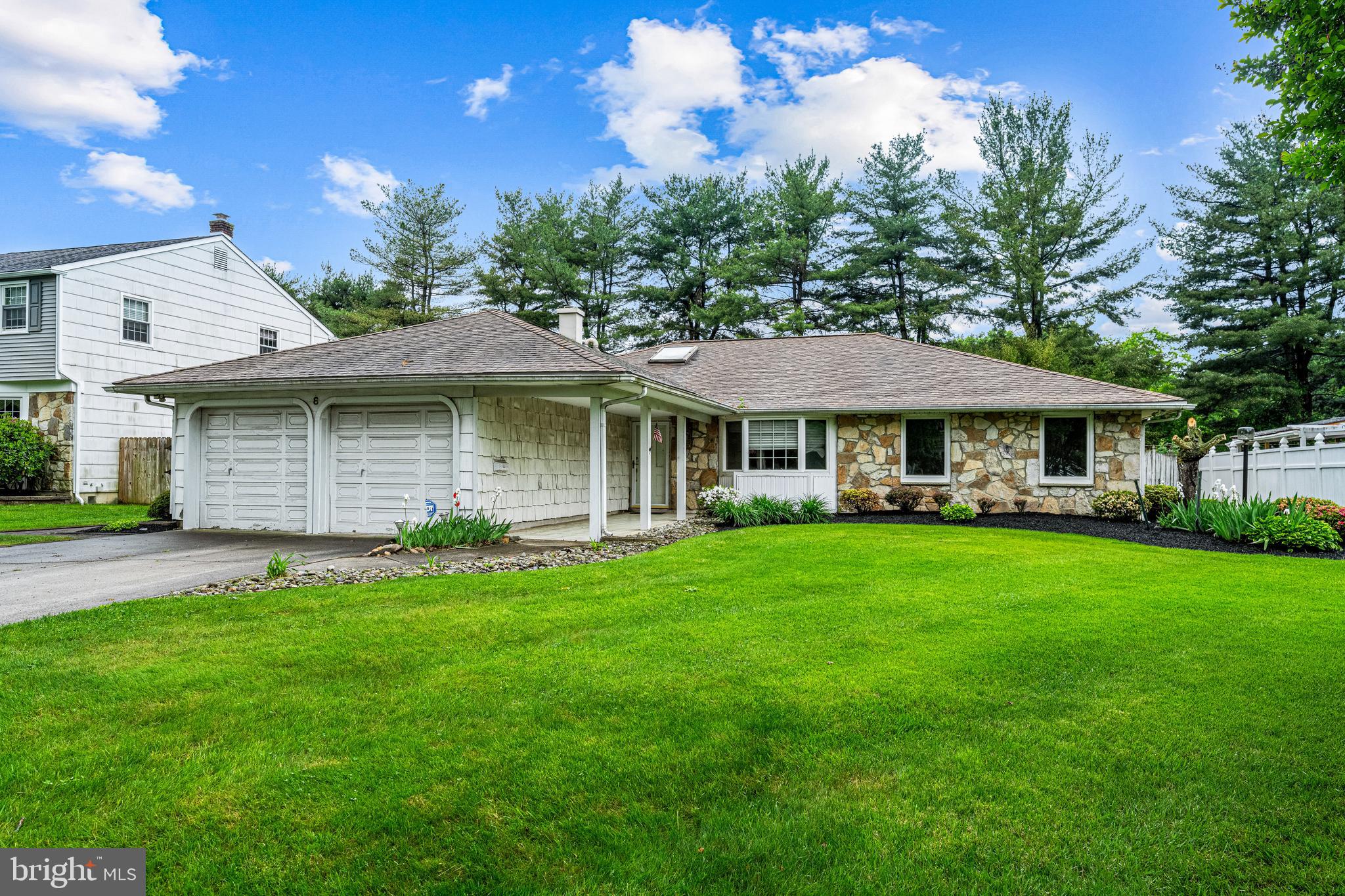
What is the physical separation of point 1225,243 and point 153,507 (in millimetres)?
31363

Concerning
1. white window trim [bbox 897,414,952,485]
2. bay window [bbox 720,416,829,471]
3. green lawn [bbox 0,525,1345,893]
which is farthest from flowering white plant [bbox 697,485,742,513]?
green lawn [bbox 0,525,1345,893]

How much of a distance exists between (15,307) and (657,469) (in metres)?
14.3

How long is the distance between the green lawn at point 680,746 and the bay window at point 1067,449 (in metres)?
8.71

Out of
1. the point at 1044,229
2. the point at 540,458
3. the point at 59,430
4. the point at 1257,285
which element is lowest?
the point at 540,458

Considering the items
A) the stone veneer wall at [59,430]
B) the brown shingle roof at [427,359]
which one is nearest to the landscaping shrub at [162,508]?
the brown shingle roof at [427,359]

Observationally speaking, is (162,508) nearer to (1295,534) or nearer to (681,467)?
(681,467)

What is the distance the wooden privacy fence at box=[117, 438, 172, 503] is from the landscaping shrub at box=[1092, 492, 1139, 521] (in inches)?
764

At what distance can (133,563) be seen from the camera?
803 cm

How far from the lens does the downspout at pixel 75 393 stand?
582 inches

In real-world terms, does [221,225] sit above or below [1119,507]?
above

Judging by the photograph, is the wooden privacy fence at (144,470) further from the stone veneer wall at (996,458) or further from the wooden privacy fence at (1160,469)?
the wooden privacy fence at (1160,469)

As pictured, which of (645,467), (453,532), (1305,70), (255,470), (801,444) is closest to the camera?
(1305,70)

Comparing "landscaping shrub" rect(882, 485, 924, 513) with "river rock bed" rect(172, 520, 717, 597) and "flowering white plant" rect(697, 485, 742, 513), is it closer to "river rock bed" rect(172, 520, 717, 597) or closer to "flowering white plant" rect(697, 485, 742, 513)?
"flowering white plant" rect(697, 485, 742, 513)

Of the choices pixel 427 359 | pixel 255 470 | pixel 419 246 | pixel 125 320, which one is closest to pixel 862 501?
pixel 427 359
